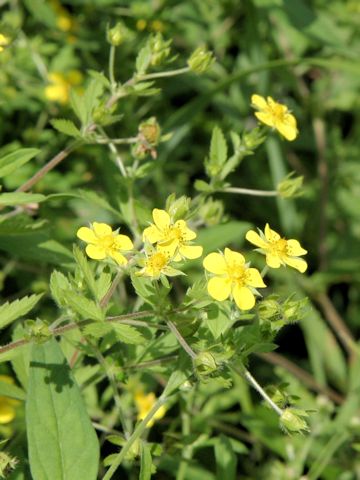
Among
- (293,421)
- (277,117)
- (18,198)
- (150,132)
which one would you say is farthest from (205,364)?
(277,117)

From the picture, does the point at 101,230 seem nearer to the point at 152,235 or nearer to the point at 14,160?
the point at 152,235

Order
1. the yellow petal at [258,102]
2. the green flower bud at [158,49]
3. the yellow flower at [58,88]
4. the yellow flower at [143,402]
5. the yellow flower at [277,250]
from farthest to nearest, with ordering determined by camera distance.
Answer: the yellow flower at [58,88] < the yellow flower at [143,402] < the yellow petal at [258,102] < the green flower bud at [158,49] < the yellow flower at [277,250]

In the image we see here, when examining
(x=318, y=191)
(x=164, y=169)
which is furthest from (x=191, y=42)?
(x=318, y=191)

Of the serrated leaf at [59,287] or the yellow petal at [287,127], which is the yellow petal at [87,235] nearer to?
the serrated leaf at [59,287]

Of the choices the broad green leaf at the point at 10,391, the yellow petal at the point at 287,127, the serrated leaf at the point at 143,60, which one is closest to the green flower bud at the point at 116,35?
the serrated leaf at the point at 143,60

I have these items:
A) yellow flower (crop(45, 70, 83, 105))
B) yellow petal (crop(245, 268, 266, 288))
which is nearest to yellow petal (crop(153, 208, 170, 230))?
yellow petal (crop(245, 268, 266, 288))

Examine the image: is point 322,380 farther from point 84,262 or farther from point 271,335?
point 84,262
